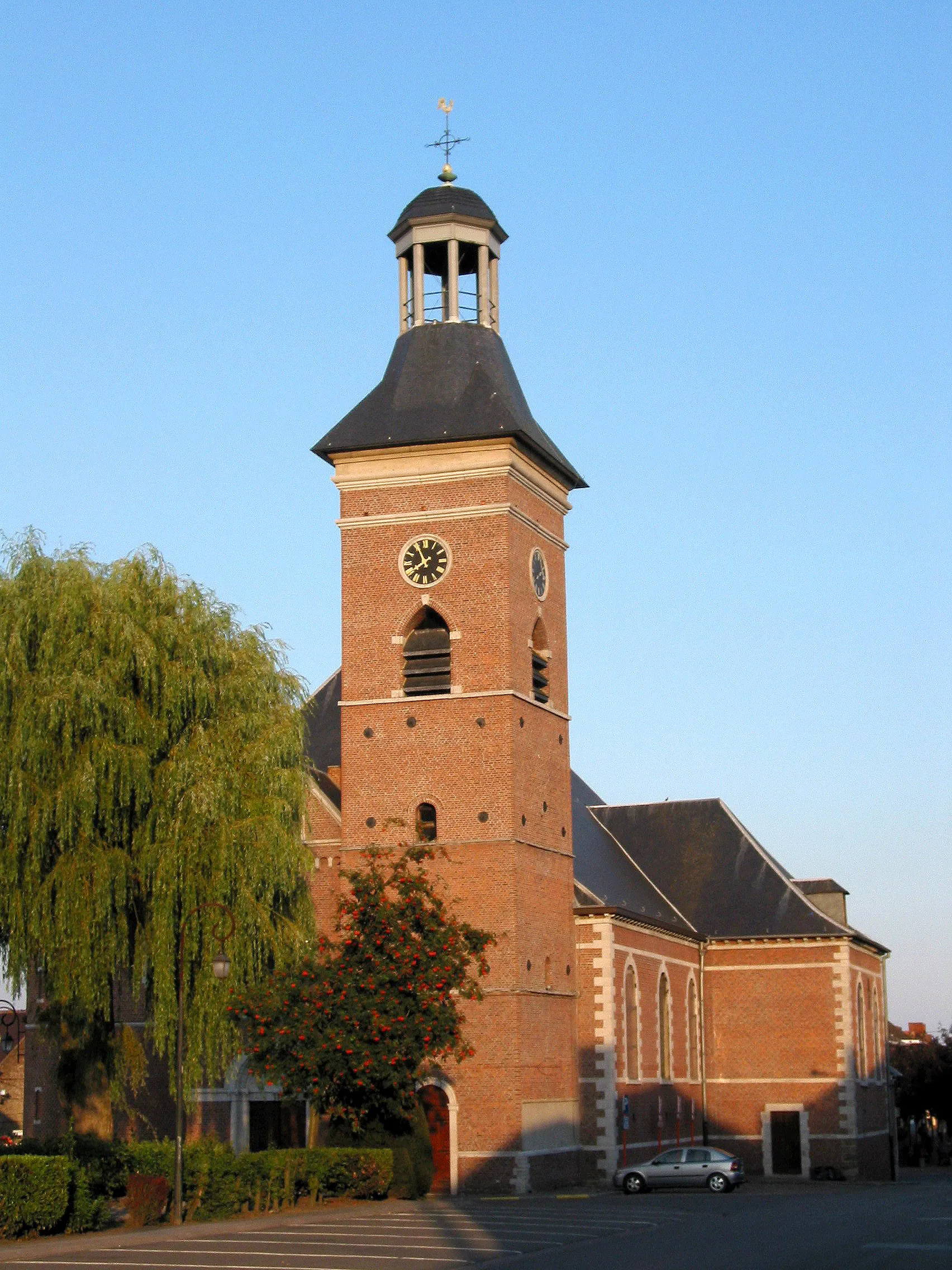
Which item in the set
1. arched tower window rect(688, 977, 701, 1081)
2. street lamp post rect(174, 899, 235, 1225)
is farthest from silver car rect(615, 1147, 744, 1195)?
street lamp post rect(174, 899, 235, 1225)

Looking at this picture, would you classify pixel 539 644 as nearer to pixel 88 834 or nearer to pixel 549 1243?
pixel 88 834

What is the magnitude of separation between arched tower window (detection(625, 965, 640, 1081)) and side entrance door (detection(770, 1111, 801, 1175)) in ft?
21.8

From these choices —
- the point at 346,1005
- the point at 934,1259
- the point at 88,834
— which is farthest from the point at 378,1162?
the point at 934,1259

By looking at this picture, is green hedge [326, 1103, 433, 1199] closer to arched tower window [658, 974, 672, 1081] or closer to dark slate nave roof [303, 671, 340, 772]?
dark slate nave roof [303, 671, 340, 772]

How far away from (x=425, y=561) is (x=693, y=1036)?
16.7m

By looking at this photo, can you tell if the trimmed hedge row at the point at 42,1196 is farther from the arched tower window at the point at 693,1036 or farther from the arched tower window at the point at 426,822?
the arched tower window at the point at 693,1036

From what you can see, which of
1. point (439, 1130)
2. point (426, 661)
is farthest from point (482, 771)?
point (439, 1130)

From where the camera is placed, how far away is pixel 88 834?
27.8m

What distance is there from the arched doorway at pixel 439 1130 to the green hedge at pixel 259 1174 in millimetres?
3778

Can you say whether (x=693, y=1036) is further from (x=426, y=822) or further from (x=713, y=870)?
(x=426, y=822)

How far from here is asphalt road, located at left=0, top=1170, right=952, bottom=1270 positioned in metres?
19.7

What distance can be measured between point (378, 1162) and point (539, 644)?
40.9 feet

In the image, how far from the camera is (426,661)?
36531mm

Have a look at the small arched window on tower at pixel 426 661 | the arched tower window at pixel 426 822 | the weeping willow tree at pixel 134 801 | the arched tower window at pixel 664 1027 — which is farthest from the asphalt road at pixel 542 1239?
the arched tower window at pixel 664 1027
